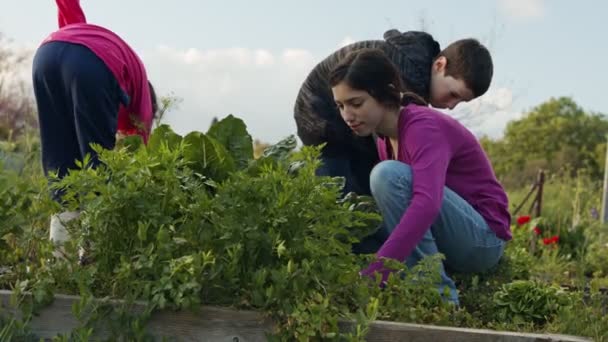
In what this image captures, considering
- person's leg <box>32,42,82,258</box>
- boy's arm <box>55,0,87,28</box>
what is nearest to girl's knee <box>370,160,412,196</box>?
person's leg <box>32,42,82,258</box>

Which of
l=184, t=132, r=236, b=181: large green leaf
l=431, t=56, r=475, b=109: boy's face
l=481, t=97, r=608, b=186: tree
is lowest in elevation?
l=481, t=97, r=608, b=186: tree

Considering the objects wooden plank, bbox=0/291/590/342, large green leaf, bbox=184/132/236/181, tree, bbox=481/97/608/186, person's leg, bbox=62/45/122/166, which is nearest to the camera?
wooden plank, bbox=0/291/590/342

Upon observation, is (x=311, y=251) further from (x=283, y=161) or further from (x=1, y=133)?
(x=1, y=133)

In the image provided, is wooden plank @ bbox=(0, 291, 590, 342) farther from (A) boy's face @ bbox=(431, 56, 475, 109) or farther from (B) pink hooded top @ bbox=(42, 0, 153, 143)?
(A) boy's face @ bbox=(431, 56, 475, 109)

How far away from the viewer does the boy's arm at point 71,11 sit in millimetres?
3604

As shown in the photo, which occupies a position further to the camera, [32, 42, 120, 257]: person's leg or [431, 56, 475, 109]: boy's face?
[431, 56, 475, 109]: boy's face

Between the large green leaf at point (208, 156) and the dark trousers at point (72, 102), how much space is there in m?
0.79

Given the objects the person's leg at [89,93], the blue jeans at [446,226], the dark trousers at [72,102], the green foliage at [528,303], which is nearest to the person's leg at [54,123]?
the dark trousers at [72,102]

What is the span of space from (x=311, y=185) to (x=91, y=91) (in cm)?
134

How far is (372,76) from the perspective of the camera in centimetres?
303

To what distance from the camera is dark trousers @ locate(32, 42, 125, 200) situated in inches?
127

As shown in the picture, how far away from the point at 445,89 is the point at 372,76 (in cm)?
55

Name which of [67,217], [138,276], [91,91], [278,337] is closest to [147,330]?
[138,276]

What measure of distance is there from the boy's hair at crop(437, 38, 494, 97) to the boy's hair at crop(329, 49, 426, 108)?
0.33 metres
